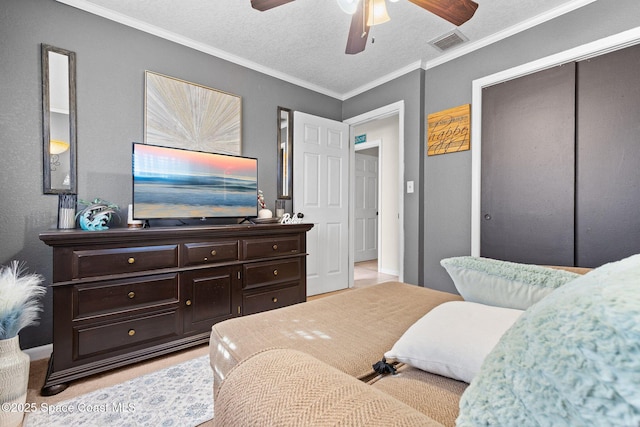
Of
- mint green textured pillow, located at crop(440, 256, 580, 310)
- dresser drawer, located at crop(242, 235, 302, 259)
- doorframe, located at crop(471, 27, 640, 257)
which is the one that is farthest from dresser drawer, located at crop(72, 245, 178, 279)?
doorframe, located at crop(471, 27, 640, 257)

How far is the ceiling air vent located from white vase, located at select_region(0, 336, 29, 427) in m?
3.81

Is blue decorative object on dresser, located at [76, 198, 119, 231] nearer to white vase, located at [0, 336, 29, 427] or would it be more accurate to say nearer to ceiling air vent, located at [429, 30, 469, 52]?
white vase, located at [0, 336, 29, 427]

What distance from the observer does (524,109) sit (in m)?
2.57

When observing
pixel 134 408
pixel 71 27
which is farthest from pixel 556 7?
pixel 134 408

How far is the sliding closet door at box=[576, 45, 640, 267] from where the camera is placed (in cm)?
207

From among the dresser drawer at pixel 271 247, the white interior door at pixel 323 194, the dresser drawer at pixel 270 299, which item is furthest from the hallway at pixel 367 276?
the dresser drawer at pixel 271 247

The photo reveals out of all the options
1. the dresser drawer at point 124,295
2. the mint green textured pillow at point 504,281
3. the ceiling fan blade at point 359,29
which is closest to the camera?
the mint green textured pillow at point 504,281

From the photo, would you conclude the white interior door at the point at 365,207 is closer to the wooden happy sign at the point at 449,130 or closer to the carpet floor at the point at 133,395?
the wooden happy sign at the point at 449,130

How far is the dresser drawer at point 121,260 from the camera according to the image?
1.82 meters

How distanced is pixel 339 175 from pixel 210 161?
1860 mm

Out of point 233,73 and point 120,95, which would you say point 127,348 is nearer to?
point 120,95

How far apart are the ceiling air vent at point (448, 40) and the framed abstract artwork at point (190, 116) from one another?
2.10 meters

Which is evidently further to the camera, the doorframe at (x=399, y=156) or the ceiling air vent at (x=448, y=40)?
the doorframe at (x=399, y=156)

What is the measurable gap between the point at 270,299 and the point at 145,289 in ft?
3.42
